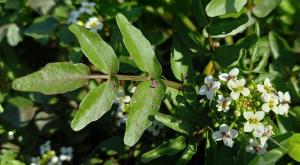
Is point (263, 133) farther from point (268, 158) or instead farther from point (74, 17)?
point (74, 17)

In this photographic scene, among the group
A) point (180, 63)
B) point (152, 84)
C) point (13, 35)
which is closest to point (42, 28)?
point (13, 35)

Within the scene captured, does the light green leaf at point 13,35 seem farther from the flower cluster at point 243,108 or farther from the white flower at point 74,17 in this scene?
the flower cluster at point 243,108

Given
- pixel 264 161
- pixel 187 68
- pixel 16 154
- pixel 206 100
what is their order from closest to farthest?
1. pixel 264 161
2. pixel 206 100
3. pixel 187 68
4. pixel 16 154

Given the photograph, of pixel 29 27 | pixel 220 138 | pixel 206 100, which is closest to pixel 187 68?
pixel 206 100

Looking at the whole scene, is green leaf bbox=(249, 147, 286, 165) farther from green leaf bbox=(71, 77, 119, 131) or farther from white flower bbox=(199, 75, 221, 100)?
green leaf bbox=(71, 77, 119, 131)

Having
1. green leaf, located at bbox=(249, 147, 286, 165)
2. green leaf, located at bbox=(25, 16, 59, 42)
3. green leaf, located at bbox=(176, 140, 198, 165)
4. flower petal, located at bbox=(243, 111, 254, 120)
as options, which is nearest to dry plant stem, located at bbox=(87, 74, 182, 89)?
green leaf, located at bbox=(176, 140, 198, 165)

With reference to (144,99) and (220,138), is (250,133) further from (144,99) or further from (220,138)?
(144,99)
